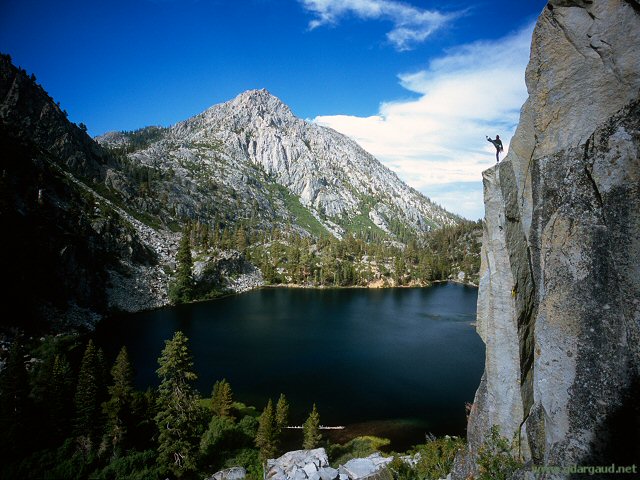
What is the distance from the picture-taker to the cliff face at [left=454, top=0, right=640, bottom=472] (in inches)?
293

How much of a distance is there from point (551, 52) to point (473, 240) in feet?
620

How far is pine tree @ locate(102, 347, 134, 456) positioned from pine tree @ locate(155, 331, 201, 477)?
3.35 meters

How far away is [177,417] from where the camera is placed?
25.5 meters

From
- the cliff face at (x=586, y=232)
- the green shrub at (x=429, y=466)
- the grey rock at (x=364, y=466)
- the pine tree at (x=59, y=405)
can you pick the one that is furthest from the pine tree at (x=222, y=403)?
the cliff face at (x=586, y=232)

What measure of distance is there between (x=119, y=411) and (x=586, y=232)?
1229 inches

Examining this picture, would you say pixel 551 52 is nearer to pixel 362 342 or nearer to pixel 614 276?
pixel 614 276

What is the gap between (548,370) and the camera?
29.9ft

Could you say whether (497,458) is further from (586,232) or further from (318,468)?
(318,468)

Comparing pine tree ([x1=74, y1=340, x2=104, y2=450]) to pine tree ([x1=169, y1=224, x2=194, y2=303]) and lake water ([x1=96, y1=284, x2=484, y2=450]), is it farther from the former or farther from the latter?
pine tree ([x1=169, y1=224, x2=194, y2=303])

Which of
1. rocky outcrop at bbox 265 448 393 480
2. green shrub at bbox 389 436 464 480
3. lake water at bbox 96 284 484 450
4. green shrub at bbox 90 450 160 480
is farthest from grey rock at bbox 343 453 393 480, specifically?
green shrub at bbox 90 450 160 480

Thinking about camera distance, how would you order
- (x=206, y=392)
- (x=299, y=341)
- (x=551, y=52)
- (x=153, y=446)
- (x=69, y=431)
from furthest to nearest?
(x=299, y=341) → (x=206, y=392) → (x=153, y=446) → (x=69, y=431) → (x=551, y=52)

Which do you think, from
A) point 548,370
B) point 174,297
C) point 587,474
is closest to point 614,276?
point 548,370

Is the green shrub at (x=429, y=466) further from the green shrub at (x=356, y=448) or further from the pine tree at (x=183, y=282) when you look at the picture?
the pine tree at (x=183, y=282)

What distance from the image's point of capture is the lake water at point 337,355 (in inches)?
1550
